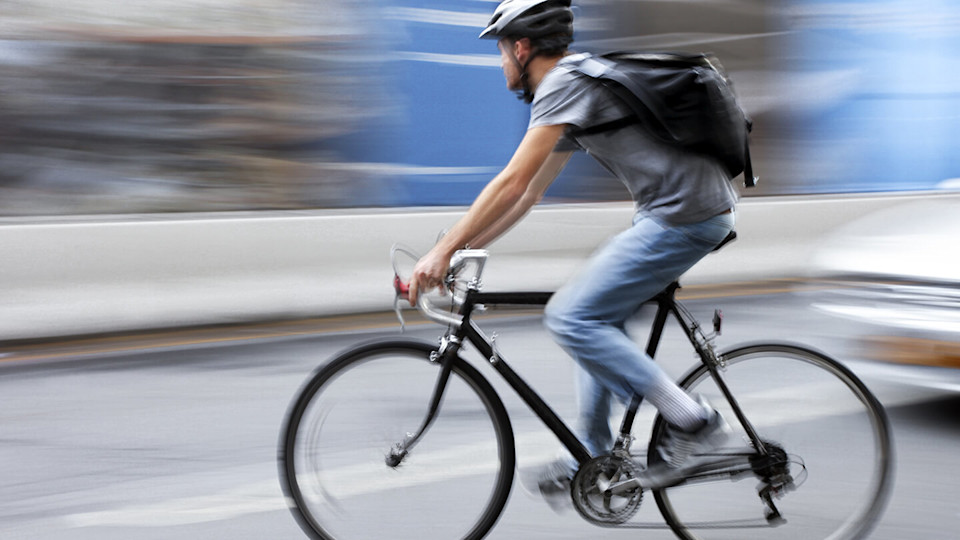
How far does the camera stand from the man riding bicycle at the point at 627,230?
3.46 meters

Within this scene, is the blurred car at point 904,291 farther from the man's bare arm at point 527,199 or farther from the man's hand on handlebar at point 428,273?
the man's hand on handlebar at point 428,273

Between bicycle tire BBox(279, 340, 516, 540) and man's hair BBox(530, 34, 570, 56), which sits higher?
A: man's hair BBox(530, 34, 570, 56)

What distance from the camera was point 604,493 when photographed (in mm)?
3703

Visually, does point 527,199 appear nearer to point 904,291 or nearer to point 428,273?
point 428,273

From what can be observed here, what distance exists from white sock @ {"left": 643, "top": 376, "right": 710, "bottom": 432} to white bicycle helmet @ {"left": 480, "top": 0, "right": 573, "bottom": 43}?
41.8 inches

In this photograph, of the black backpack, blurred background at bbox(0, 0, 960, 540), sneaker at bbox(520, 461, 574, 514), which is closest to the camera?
the black backpack

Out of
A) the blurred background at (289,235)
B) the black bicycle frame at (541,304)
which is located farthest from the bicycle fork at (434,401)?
the blurred background at (289,235)

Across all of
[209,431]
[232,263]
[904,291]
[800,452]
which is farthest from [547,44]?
[232,263]

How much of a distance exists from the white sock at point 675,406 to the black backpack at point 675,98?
688 millimetres

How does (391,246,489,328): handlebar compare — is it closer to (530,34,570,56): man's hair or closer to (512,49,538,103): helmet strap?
(512,49,538,103): helmet strap

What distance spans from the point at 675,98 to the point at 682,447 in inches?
40.9

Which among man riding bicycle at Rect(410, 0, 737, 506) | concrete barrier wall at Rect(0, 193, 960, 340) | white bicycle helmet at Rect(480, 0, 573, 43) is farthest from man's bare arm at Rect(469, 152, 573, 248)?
concrete barrier wall at Rect(0, 193, 960, 340)

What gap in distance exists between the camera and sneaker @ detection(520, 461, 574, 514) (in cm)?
378

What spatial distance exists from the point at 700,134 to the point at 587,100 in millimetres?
332
